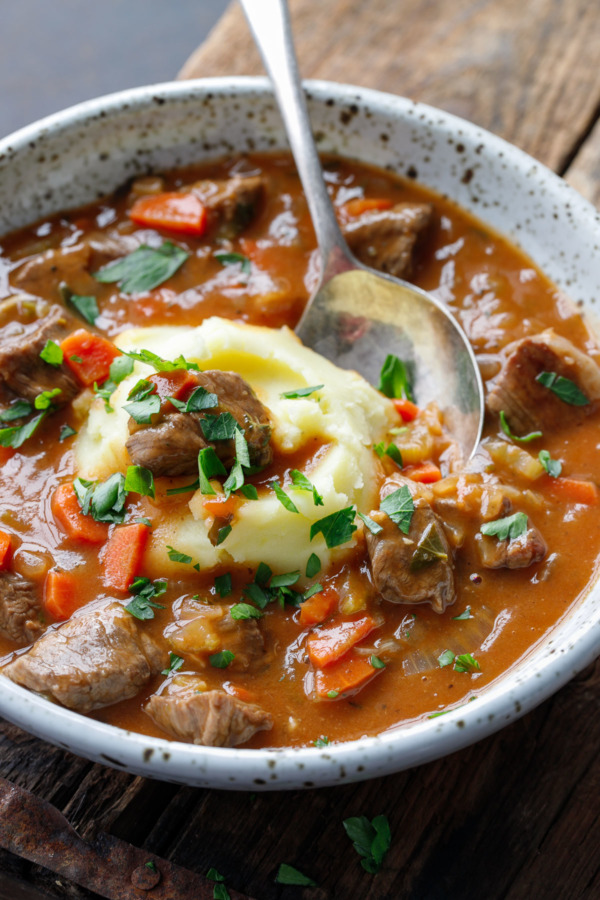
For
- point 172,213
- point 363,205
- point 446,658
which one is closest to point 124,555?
point 446,658

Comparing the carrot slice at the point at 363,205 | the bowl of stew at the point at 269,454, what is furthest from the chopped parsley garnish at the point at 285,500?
the carrot slice at the point at 363,205

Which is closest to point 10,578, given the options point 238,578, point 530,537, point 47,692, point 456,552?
point 47,692

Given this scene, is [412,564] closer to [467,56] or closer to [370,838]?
[370,838]

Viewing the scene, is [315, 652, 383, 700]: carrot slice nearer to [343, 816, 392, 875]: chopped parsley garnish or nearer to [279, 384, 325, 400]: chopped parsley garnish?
[343, 816, 392, 875]: chopped parsley garnish

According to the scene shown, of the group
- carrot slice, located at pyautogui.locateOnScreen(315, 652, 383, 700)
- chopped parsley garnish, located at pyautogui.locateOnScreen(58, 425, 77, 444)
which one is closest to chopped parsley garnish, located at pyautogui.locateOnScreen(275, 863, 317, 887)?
carrot slice, located at pyautogui.locateOnScreen(315, 652, 383, 700)

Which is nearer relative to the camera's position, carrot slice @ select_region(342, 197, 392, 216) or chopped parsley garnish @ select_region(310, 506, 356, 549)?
chopped parsley garnish @ select_region(310, 506, 356, 549)
